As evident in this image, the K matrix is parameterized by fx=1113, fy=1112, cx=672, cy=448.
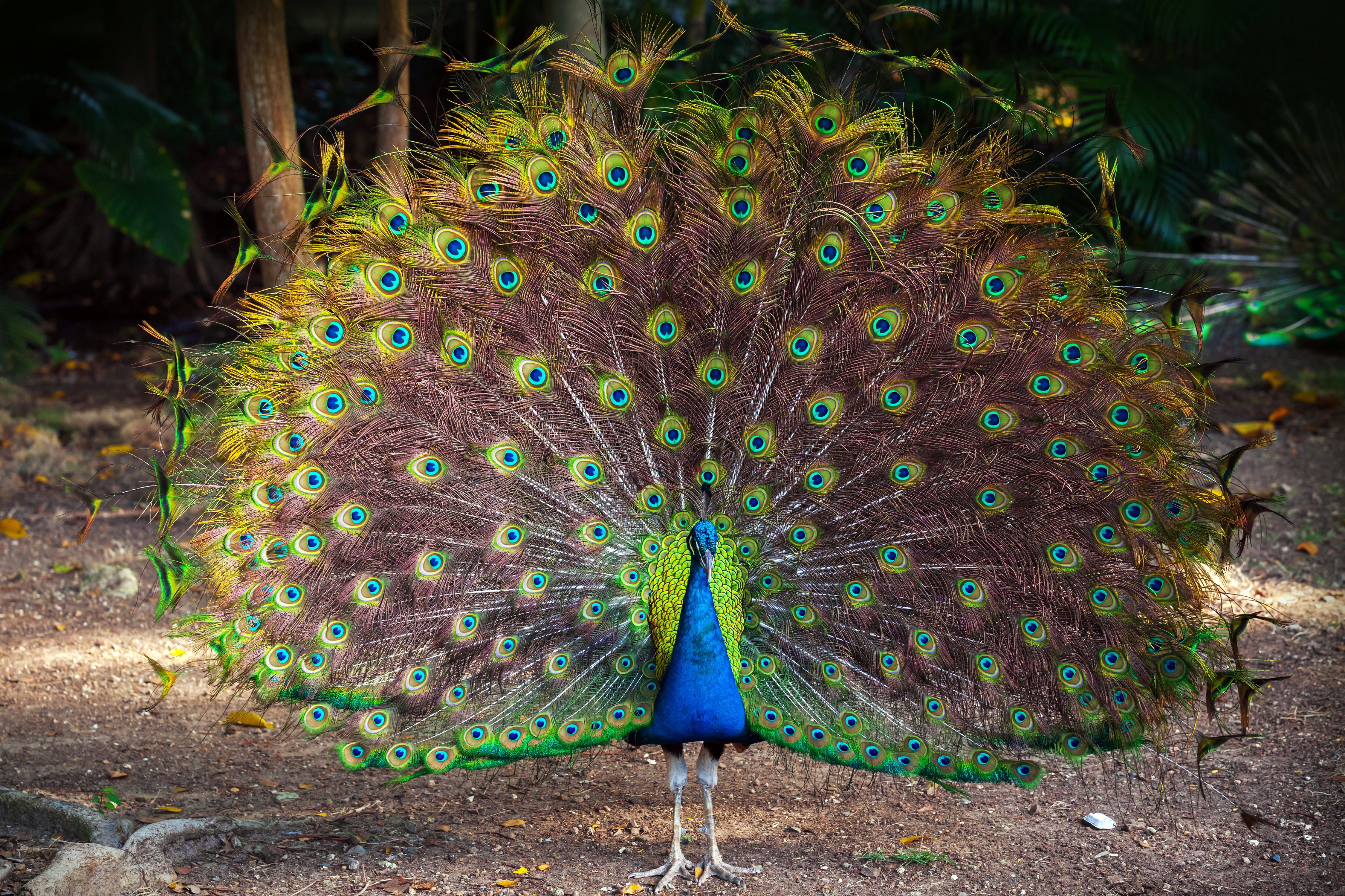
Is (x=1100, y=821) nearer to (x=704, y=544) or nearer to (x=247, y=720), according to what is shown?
(x=704, y=544)

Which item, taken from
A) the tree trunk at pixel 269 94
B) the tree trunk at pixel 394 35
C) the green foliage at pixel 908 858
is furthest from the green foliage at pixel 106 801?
the tree trunk at pixel 394 35

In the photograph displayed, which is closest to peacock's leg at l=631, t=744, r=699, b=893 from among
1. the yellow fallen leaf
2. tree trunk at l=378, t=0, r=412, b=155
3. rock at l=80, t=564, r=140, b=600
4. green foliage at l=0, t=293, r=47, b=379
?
the yellow fallen leaf

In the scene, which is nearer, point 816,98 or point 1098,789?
point 816,98

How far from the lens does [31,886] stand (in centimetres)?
342

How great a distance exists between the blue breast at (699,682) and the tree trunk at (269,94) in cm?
361

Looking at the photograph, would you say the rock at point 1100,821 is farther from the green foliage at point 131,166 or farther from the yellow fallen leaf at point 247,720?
the green foliage at point 131,166

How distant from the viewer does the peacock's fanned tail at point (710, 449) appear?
3812 millimetres

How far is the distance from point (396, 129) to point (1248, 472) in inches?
246

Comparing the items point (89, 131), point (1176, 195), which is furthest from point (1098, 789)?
→ point (89, 131)

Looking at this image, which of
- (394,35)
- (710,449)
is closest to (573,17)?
(394,35)

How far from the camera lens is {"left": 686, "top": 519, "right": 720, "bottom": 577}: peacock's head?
3672 millimetres

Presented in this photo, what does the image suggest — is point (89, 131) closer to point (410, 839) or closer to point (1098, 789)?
point (410, 839)

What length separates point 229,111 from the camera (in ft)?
50.3

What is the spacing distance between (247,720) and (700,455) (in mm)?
2636
